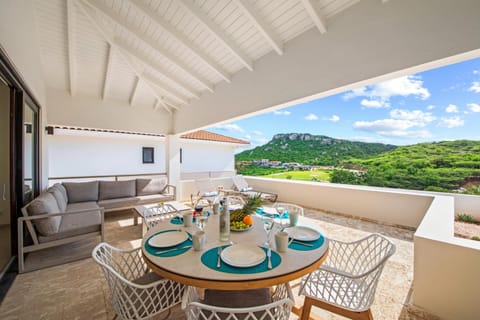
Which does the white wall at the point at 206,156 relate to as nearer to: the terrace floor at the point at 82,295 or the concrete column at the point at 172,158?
the concrete column at the point at 172,158

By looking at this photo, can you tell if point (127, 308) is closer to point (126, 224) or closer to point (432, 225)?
point (432, 225)

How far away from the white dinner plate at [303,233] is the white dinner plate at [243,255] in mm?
419

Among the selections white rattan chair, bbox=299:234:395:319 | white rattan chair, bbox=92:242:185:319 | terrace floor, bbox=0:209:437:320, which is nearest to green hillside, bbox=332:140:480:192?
terrace floor, bbox=0:209:437:320

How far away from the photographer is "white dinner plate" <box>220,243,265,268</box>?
1.26 meters

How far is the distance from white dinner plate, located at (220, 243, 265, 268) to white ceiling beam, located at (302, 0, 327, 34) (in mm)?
2720

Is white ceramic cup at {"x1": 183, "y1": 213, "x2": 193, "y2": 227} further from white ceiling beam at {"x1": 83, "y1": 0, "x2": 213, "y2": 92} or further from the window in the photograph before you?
the window

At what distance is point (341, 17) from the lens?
2.49 m

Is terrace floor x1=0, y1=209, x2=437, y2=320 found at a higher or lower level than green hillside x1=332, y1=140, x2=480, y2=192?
lower

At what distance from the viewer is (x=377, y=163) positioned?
23.8ft

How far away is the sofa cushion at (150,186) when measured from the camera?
5493mm

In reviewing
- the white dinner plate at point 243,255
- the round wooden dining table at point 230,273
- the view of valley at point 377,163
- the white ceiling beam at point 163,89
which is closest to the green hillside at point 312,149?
the view of valley at point 377,163

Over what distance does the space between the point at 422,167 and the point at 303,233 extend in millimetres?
7252

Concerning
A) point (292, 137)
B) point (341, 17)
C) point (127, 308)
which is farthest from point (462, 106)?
point (127, 308)

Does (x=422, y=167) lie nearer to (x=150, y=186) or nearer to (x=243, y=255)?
(x=243, y=255)
